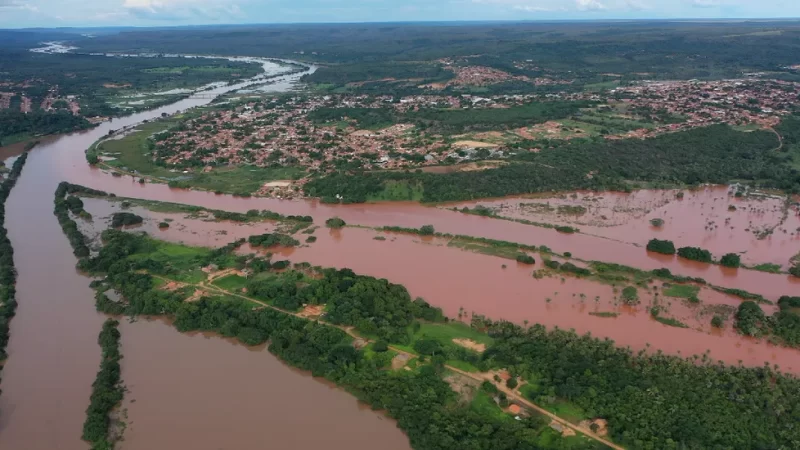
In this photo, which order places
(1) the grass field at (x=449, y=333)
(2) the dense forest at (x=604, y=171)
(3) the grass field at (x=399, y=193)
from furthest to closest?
(2) the dense forest at (x=604, y=171), (3) the grass field at (x=399, y=193), (1) the grass field at (x=449, y=333)

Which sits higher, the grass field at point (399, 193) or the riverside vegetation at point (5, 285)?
the grass field at point (399, 193)

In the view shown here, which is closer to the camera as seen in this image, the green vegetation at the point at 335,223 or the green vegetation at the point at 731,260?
the green vegetation at the point at 731,260

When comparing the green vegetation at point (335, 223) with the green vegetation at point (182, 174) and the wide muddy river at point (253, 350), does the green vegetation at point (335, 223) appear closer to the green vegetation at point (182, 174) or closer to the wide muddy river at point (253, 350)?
the wide muddy river at point (253, 350)

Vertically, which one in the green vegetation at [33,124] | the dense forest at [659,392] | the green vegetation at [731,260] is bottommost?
the dense forest at [659,392]

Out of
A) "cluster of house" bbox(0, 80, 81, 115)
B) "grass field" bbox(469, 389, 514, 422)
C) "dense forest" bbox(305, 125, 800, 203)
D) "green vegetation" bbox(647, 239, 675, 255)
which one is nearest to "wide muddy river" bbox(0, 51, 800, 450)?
"green vegetation" bbox(647, 239, 675, 255)

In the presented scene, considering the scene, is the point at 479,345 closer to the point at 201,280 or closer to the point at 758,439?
the point at 758,439

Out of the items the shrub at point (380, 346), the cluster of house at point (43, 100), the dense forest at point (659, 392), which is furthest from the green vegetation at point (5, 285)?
the cluster of house at point (43, 100)

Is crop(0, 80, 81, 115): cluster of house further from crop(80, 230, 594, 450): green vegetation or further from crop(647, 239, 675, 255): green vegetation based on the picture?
crop(647, 239, 675, 255): green vegetation
